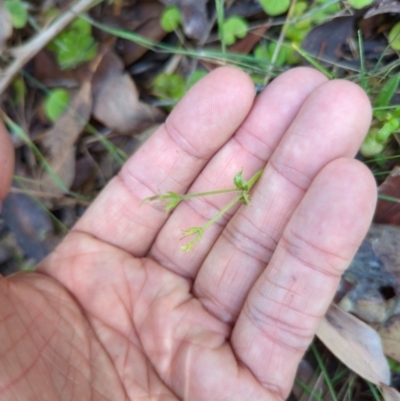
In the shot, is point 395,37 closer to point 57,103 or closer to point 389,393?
point 389,393

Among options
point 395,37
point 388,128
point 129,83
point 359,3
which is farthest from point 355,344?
point 129,83

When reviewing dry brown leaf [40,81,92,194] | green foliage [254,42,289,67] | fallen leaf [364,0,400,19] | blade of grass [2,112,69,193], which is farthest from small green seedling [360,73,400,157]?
blade of grass [2,112,69,193]

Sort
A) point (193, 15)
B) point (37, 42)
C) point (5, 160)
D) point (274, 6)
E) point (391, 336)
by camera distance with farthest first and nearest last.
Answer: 1. point (37, 42)
2. point (193, 15)
3. point (274, 6)
4. point (391, 336)
5. point (5, 160)

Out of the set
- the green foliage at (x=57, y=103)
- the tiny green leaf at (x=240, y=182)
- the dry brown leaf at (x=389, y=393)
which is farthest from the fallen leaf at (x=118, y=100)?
the dry brown leaf at (x=389, y=393)

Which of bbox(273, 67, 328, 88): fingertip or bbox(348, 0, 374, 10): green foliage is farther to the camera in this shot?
bbox(348, 0, 374, 10): green foliage

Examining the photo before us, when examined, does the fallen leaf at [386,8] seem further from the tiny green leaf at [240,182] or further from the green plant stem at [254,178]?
the tiny green leaf at [240,182]

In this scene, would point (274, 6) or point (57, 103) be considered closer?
point (274, 6)

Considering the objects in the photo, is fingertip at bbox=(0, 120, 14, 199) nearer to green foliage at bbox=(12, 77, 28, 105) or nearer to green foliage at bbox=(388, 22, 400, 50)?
green foliage at bbox=(12, 77, 28, 105)
